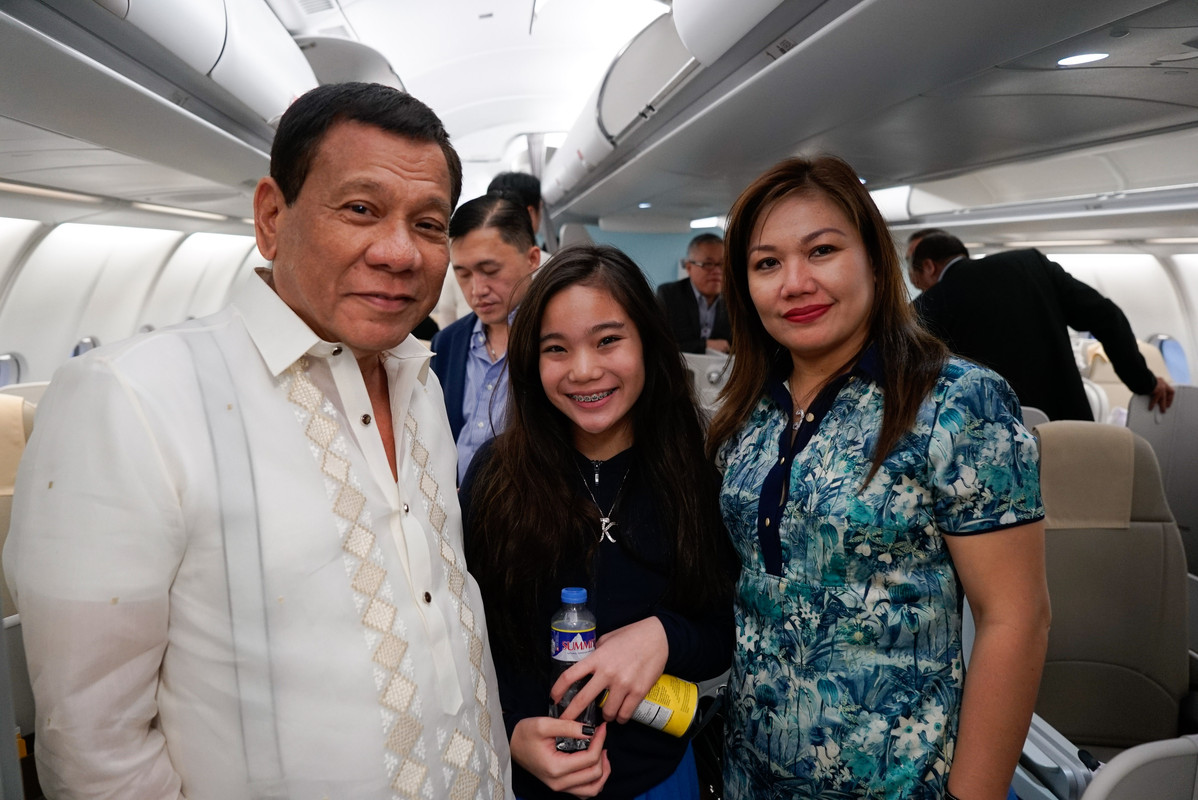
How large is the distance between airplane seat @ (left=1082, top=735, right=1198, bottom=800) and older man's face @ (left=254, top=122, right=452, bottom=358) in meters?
1.66

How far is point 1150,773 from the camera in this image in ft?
4.99

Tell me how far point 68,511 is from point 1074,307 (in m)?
4.50

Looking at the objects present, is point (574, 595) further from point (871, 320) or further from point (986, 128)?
point (986, 128)

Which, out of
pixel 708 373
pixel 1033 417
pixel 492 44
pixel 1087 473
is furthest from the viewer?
pixel 492 44

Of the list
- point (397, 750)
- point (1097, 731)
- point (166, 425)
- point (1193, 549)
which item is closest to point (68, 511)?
point (166, 425)

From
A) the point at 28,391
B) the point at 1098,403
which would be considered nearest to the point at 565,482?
the point at 28,391

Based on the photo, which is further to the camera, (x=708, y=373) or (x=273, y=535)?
(x=708, y=373)

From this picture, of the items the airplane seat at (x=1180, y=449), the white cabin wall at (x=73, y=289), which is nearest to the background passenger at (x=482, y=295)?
the airplane seat at (x=1180, y=449)

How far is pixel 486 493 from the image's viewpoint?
1.76 metres

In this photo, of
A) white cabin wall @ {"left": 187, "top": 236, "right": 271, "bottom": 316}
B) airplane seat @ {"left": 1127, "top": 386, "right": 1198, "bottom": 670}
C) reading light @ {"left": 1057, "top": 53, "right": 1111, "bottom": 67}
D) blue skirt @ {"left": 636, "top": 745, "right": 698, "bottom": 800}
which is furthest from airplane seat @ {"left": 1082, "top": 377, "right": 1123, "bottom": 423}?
white cabin wall @ {"left": 187, "top": 236, "right": 271, "bottom": 316}

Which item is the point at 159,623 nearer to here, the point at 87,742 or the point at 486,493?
the point at 87,742

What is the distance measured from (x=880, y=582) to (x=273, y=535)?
109 centimetres

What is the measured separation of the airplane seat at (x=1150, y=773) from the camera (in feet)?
4.93

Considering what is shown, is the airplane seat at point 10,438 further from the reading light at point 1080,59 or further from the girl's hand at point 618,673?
the reading light at point 1080,59
